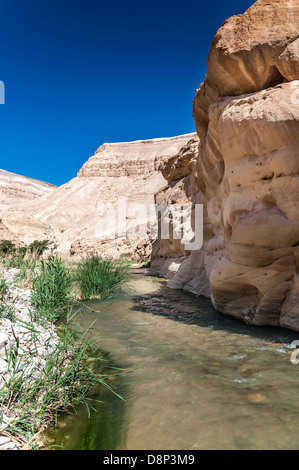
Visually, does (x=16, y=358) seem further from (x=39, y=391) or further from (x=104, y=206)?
(x=104, y=206)

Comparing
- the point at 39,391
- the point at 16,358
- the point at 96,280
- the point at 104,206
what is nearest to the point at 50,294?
the point at 16,358

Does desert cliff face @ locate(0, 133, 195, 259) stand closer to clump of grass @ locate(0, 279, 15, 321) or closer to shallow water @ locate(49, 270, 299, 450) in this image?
shallow water @ locate(49, 270, 299, 450)

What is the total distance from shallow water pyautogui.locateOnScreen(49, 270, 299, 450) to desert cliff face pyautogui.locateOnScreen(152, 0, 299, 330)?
33.7 inches

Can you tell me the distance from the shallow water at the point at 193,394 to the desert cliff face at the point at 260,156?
86cm

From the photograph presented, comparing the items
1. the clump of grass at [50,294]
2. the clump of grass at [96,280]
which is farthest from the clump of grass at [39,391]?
the clump of grass at [96,280]

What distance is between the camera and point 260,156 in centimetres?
544

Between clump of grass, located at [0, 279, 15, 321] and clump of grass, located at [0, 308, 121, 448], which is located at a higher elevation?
clump of grass, located at [0, 279, 15, 321]

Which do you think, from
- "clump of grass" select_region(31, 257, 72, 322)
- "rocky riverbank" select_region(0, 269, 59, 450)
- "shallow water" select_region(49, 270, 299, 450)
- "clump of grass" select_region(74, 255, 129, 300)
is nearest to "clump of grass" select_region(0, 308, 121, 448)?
"rocky riverbank" select_region(0, 269, 59, 450)

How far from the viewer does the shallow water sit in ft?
7.79

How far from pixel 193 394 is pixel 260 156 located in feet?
13.6

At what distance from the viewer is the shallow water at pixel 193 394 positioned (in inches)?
93.5

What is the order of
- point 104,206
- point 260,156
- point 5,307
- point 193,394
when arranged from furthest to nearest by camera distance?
point 104,206 < point 260,156 < point 5,307 < point 193,394

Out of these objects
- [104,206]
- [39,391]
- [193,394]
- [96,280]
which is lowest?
[193,394]

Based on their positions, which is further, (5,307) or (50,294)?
(50,294)
